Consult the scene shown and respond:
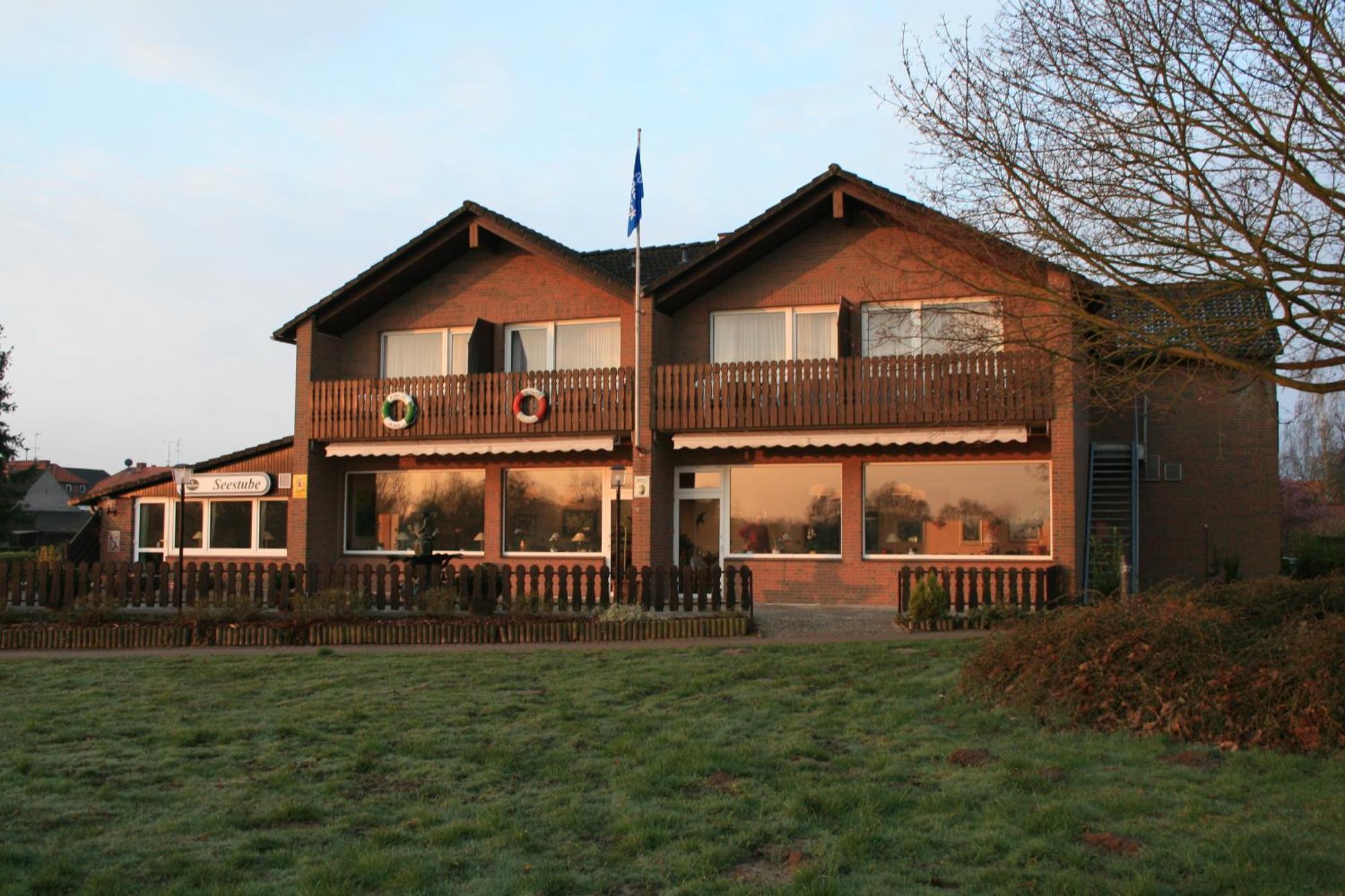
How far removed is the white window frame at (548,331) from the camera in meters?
24.1

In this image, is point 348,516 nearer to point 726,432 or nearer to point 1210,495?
point 726,432

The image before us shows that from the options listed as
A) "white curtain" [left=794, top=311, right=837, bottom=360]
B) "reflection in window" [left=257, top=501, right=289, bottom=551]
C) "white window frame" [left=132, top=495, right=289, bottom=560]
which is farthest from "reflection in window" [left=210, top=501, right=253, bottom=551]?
"white curtain" [left=794, top=311, right=837, bottom=360]

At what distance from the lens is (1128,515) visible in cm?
2284

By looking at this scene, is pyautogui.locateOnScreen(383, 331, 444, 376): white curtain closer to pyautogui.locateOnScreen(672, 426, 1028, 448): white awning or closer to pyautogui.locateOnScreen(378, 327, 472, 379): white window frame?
pyautogui.locateOnScreen(378, 327, 472, 379): white window frame

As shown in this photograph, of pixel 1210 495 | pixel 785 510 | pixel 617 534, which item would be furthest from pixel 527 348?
pixel 1210 495

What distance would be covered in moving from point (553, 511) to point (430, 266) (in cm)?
601

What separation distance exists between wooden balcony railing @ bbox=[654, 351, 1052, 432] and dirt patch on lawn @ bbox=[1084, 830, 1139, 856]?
13.5 m

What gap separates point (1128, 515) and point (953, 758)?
657 inches

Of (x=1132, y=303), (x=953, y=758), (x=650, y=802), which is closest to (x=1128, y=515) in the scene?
(x=1132, y=303)

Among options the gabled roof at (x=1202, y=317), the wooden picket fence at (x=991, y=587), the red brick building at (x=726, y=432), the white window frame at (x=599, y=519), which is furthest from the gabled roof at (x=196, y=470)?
the gabled roof at (x=1202, y=317)

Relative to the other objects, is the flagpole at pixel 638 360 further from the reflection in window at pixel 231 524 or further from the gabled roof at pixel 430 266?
the reflection in window at pixel 231 524

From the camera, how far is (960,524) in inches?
849

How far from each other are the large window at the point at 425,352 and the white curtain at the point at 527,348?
1.02 metres

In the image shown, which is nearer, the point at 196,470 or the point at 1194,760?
the point at 1194,760
